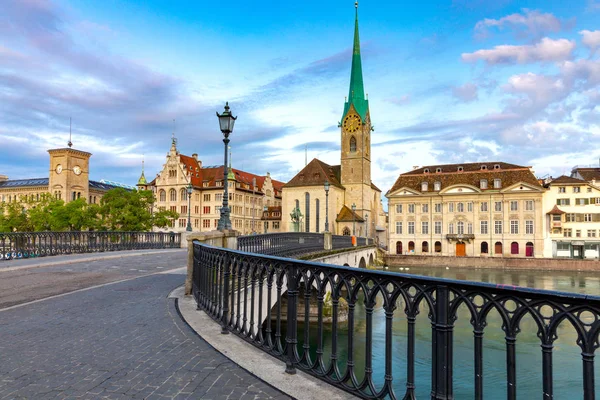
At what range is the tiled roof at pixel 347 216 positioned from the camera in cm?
7294

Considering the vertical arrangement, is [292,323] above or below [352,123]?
below

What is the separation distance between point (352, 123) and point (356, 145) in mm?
4086

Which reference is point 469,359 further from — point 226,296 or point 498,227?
point 498,227

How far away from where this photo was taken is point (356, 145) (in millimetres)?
79062

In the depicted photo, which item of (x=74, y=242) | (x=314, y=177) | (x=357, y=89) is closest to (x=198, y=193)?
(x=314, y=177)

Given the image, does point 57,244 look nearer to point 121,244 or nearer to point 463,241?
point 121,244

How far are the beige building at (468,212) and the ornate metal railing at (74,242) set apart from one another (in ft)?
148

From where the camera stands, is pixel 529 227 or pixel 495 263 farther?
pixel 529 227

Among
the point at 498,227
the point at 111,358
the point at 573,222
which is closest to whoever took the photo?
the point at 111,358

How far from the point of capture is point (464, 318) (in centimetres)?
2667

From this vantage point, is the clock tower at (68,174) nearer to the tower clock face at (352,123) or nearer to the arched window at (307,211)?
the arched window at (307,211)

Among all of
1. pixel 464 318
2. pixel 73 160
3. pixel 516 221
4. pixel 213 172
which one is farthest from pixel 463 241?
pixel 73 160

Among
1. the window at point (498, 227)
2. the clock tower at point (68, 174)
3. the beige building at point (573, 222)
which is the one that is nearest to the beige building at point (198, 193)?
the clock tower at point (68, 174)

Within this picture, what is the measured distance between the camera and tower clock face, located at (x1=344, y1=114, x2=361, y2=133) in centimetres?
7906
